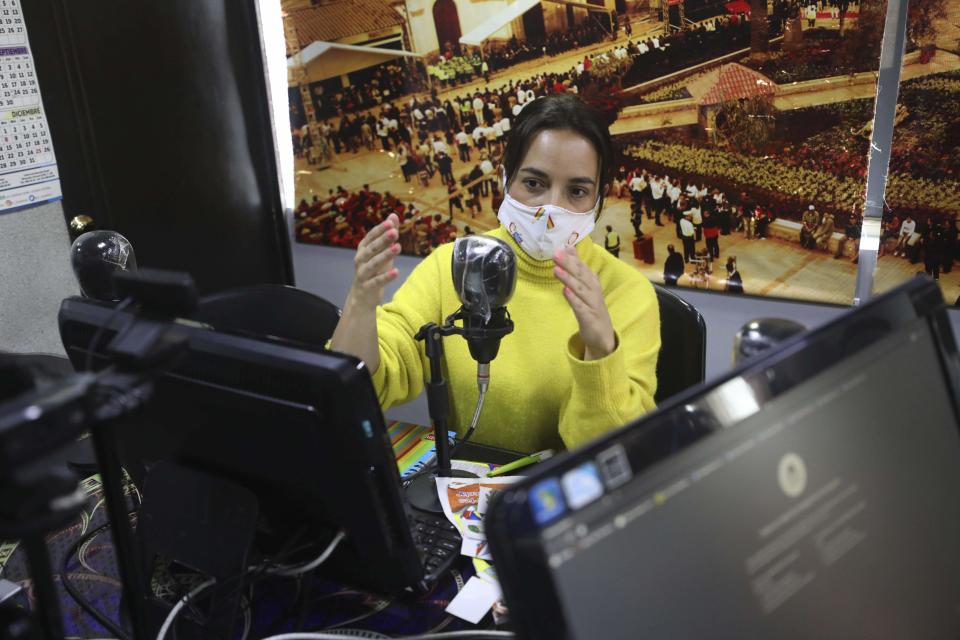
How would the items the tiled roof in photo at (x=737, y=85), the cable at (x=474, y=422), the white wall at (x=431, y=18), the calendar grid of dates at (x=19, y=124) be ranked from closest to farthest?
1. the cable at (x=474, y=422)
2. the tiled roof in photo at (x=737, y=85)
3. the calendar grid of dates at (x=19, y=124)
4. the white wall at (x=431, y=18)

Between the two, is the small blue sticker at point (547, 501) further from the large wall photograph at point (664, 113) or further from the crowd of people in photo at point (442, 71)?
the crowd of people in photo at point (442, 71)

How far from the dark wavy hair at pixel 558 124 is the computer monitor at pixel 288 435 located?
2.91 ft

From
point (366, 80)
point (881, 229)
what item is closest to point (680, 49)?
point (881, 229)

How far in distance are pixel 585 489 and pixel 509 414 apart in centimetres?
111

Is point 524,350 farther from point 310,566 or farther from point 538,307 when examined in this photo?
point 310,566

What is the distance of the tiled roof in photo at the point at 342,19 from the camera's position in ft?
8.79

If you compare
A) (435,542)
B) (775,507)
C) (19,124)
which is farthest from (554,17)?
(775,507)

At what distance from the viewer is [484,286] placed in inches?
42.1

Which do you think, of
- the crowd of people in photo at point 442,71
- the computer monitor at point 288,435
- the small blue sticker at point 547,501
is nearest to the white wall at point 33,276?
the crowd of people in photo at point 442,71

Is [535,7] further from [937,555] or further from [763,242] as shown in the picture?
[937,555]

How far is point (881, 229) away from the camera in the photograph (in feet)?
6.78

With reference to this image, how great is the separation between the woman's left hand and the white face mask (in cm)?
31

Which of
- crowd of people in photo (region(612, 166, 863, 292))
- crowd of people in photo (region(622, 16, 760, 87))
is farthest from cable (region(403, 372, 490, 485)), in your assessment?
crowd of people in photo (region(622, 16, 760, 87))

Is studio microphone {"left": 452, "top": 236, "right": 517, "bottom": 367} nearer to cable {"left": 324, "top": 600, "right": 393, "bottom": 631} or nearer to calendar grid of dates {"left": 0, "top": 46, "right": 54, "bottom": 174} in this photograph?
cable {"left": 324, "top": 600, "right": 393, "bottom": 631}
